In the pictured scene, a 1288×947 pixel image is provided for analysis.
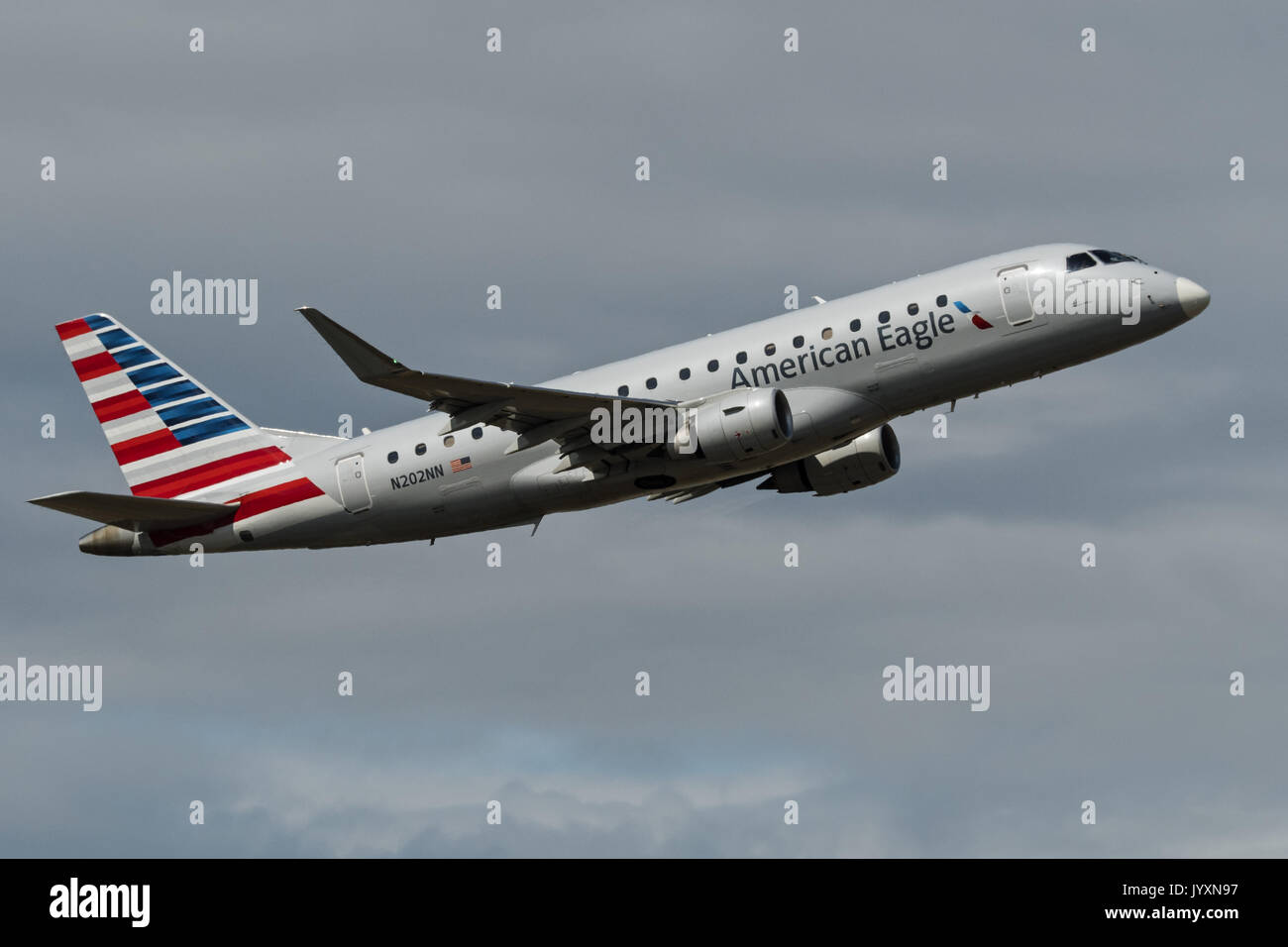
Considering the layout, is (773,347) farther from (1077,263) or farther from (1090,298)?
(1090,298)

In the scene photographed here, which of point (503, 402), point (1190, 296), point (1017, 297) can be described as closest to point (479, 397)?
point (503, 402)

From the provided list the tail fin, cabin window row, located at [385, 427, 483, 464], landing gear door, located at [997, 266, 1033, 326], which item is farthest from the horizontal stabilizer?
landing gear door, located at [997, 266, 1033, 326]

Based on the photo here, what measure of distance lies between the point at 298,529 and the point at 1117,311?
26.7 m

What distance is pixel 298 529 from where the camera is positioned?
206ft

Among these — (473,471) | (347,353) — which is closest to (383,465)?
(473,471)

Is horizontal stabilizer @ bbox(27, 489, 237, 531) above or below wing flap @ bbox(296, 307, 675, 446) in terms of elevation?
below

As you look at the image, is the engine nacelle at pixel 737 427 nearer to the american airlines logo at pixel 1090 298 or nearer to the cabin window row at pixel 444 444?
the cabin window row at pixel 444 444

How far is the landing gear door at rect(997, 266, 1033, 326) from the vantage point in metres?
55.1

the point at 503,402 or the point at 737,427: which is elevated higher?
the point at 503,402

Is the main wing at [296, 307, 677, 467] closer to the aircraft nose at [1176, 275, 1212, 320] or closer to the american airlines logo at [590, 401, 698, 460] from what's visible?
the american airlines logo at [590, 401, 698, 460]

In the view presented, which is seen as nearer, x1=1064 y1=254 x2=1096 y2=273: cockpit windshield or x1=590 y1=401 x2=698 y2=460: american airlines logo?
x1=1064 y1=254 x2=1096 y2=273: cockpit windshield

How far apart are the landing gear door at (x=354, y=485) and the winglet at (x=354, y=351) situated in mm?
9228

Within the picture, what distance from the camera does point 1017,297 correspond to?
55156mm

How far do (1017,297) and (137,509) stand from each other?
93.2ft
